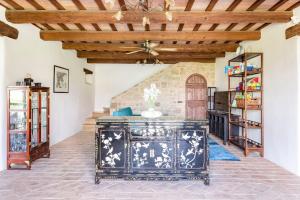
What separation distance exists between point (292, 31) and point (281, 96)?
119cm

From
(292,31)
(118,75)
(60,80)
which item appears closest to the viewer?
(292,31)

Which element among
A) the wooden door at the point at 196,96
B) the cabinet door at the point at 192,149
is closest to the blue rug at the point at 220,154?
the cabinet door at the point at 192,149

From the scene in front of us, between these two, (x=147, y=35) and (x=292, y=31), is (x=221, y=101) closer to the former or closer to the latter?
(x=147, y=35)

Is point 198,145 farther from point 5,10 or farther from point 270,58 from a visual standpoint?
point 5,10

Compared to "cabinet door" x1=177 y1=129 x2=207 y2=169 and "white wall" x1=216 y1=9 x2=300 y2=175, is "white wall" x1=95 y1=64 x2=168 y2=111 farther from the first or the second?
"cabinet door" x1=177 y1=129 x2=207 y2=169

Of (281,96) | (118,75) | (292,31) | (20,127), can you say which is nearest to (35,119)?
(20,127)

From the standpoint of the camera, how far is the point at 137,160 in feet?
11.1

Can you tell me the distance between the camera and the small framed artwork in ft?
19.8

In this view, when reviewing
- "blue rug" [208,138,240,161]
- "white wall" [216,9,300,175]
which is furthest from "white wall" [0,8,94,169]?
"white wall" [216,9,300,175]

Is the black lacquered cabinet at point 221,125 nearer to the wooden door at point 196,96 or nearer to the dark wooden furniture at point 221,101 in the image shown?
the dark wooden furniture at point 221,101

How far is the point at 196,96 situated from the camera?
30.7 feet

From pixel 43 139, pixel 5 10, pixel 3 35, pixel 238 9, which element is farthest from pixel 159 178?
pixel 5 10

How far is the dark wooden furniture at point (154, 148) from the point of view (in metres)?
3.35

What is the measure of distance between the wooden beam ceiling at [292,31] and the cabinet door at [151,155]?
9.04ft
